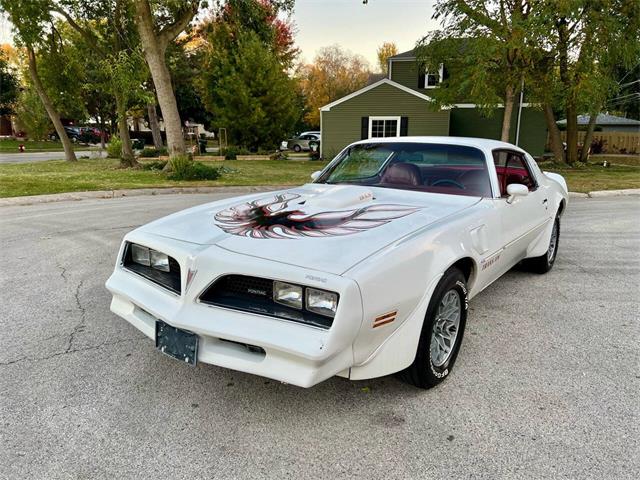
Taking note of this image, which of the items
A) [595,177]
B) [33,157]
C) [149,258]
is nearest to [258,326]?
[149,258]

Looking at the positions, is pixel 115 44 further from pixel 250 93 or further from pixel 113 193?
pixel 113 193

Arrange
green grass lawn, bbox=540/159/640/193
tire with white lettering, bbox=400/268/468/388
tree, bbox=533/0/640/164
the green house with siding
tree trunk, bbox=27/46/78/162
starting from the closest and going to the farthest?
tire with white lettering, bbox=400/268/468/388, green grass lawn, bbox=540/159/640/193, tree, bbox=533/0/640/164, tree trunk, bbox=27/46/78/162, the green house with siding

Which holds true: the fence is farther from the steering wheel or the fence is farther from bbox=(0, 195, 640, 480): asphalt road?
bbox=(0, 195, 640, 480): asphalt road

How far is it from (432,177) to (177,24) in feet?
44.7

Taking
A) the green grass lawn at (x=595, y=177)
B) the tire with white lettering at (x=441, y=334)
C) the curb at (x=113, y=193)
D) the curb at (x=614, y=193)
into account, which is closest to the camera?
the tire with white lettering at (x=441, y=334)

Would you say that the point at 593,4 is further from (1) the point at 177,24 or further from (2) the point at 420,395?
(2) the point at 420,395

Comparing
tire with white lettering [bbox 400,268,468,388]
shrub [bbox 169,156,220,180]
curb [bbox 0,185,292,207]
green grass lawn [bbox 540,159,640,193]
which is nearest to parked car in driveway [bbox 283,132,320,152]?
green grass lawn [bbox 540,159,640,193]

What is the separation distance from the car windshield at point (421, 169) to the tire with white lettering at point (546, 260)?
1.55 m

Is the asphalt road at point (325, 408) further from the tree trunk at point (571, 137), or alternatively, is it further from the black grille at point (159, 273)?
the tree trunk at point (571, 137)

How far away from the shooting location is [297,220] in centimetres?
296

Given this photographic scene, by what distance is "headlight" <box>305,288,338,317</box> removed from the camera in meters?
2.16

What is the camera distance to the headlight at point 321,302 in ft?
7.07

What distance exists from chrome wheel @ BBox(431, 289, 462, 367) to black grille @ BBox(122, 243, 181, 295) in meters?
1.51

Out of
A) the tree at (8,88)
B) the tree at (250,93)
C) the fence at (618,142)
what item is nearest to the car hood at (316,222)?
the tree at (250,93)
